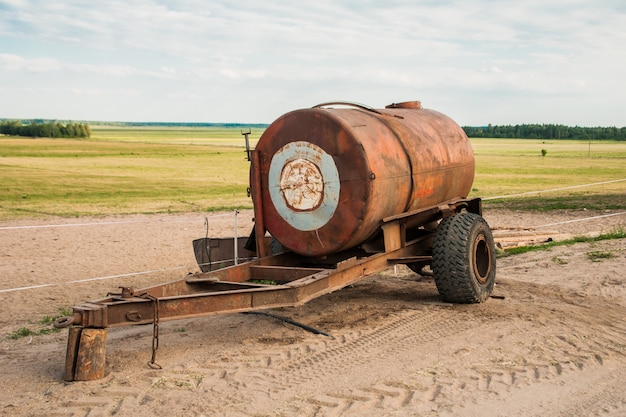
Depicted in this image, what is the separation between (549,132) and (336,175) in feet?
531

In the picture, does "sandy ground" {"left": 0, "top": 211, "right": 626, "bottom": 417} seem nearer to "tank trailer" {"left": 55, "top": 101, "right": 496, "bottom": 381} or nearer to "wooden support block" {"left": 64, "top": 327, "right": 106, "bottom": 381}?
"wooden support block" {"left": 64, "top": 327, "right": 106, "bottom": 381}

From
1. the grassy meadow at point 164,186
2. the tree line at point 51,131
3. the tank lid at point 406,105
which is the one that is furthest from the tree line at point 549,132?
the tank lid at point 406,105

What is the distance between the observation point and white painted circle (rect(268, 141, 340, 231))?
818cm

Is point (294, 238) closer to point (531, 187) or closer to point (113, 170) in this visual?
point (531, 187)

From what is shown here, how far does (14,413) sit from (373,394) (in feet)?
9.49

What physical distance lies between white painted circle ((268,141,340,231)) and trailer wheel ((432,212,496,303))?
5.40ft

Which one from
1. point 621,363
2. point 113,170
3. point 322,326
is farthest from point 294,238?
point 113,170

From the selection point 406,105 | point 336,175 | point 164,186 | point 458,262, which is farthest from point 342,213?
point 164,186

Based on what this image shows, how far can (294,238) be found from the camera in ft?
28.3

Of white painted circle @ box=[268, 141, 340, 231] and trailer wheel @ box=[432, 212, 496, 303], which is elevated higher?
white painted circle @ box=[268, 141, 340, 231]

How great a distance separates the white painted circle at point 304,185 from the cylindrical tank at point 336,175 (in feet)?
0.04

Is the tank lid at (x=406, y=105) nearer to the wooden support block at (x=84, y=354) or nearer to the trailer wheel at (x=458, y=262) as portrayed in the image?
the trailer wheel at (x=458, y=262)

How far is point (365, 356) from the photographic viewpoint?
7.01 m

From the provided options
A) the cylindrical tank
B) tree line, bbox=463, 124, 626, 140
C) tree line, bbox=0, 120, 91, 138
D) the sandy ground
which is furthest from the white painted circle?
tree line, bbox=463, 124, 626, 140
